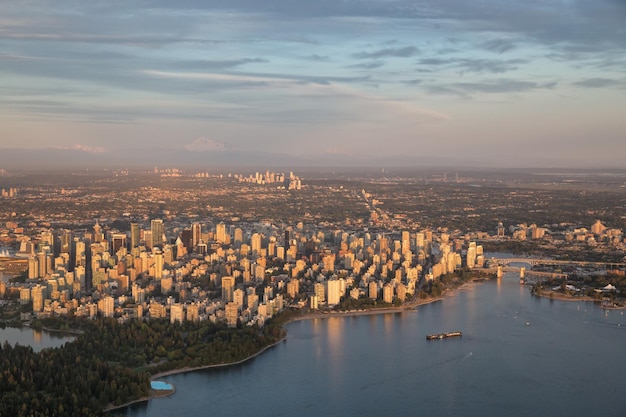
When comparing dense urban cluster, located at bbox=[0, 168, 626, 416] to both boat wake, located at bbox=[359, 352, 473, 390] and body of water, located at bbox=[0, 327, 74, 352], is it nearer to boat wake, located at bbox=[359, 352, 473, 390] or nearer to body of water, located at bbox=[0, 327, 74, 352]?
body of water, located at bbox=[0, 327, 74, 352]

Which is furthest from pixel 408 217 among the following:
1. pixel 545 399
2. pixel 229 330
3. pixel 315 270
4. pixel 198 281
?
pixel 545 399

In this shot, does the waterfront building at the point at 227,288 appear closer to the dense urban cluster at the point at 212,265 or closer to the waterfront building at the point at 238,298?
the dense urban cluster at the point at 212,265

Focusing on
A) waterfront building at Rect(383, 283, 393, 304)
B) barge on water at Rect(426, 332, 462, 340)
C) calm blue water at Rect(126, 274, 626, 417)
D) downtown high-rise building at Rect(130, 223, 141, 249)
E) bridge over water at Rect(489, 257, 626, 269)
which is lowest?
calm blue water at Rect(126, 274, 626, 417)

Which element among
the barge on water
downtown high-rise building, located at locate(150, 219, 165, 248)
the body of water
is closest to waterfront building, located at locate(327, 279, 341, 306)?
the barge on water

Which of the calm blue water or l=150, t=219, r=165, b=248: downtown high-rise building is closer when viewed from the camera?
the calm blue water

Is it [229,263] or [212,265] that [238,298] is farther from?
[212,265]

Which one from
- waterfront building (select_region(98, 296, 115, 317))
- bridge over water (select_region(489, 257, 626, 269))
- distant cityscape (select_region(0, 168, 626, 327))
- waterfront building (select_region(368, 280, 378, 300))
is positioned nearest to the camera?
waterfront building (select_region(98, 296, 115, 317))

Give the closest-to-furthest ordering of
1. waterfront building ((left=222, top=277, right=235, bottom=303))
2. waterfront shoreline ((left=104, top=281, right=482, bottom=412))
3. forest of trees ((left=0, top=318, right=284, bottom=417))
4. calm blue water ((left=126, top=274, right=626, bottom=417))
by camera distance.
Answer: forest of trees ((left=0, top=318, right=284, bottom=417))
calm blue water ((left=126, top=274, right=626, bottom=417))
waterfront shoreline ((left=104, top=281, right=482, bottom=412))
waterfront building ((left=222, top=277, right=235, bottom=303))

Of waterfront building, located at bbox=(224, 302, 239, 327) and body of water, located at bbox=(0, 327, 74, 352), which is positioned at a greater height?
waterfront building, located at bbox=(224, 302, 239, 327)

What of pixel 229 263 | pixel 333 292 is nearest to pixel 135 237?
pixel 229 263
